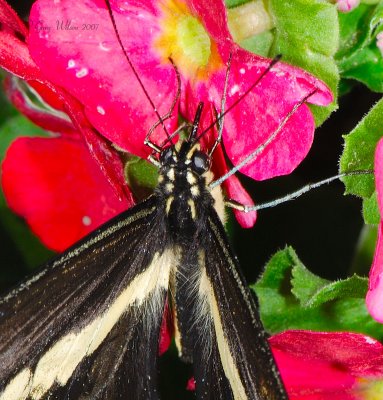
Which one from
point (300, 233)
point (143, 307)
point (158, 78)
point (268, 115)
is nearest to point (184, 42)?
point (158, 78)

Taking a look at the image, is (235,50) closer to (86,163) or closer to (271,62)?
(271,62)

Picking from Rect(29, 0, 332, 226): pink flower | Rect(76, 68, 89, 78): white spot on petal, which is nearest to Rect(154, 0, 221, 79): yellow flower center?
Rect(29, 0, 332, 226): pink flower

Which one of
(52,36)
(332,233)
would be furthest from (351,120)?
(52,36)

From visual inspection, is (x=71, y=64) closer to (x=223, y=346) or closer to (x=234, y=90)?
(x=234, y=90)

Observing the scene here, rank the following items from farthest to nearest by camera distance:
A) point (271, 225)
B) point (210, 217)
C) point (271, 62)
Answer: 1. point (271, 225)
2. point (210, 217)
3. point (271, 62)

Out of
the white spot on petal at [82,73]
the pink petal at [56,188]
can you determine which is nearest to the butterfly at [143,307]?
the white spot on petal at [82,73]

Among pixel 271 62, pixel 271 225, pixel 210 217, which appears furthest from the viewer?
pixel 271 225

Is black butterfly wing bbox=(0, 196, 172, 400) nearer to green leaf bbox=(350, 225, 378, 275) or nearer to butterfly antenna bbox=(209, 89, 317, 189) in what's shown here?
butterfly antenna bbox=(209, 89, 317, 189)
